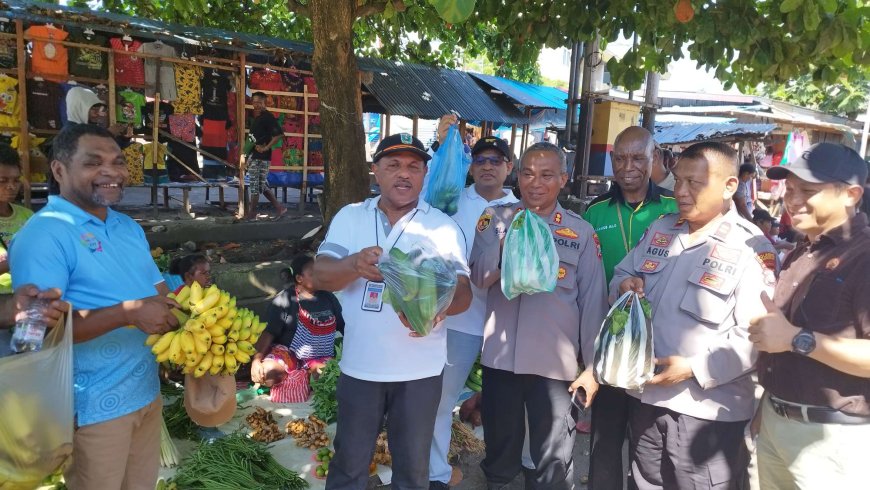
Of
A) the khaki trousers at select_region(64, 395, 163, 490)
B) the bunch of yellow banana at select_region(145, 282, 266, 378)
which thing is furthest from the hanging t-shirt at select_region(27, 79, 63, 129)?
the khaki trousers at select_region(64, 395, 163, 490)

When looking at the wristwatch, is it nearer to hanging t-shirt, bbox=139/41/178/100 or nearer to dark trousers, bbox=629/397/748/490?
dark trousers, bbox=629/397/748/490

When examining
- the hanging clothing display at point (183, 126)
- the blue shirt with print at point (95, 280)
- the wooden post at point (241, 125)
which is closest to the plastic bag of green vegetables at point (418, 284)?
the blue shirt with print at point (95, 280)

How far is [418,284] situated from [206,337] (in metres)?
0.90

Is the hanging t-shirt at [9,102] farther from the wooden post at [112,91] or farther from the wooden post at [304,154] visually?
the wooden post at [304,154]

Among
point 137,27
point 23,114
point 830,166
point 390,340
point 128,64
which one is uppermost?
point 137,27

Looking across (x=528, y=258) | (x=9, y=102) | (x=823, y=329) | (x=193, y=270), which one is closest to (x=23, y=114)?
(x=9, y=102)

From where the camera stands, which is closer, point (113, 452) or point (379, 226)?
point (113, 452)

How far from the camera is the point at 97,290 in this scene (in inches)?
84.7

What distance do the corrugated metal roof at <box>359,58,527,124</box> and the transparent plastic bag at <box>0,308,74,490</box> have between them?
8480 millimetres

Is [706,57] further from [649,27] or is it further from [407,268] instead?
[407,268]

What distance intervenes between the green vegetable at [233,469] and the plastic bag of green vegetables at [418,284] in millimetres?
1721

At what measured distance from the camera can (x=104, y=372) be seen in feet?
7.23

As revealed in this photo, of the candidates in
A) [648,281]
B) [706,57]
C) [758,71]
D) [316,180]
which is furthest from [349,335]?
[316,180]

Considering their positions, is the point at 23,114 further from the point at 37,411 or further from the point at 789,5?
the point at 789,5
